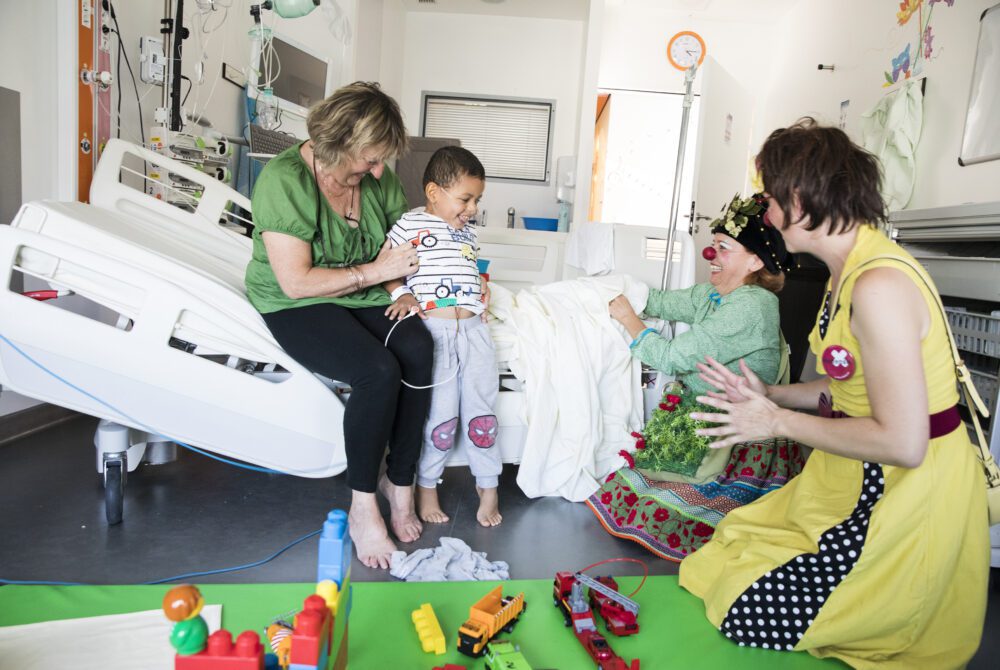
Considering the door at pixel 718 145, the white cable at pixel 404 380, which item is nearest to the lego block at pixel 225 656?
the white cable at pixel 404 380

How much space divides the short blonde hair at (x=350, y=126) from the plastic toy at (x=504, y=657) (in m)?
1.15

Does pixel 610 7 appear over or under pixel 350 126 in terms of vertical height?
over

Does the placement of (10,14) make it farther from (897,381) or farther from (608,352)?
(897,381)

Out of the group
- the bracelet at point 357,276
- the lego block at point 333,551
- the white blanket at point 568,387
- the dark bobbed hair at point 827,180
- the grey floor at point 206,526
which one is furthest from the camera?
the white blanket at point 568,387

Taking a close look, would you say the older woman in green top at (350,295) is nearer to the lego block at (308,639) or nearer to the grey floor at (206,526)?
the grey floor at (206,526)

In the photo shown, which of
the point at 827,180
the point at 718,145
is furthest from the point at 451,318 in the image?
the point at 718,145

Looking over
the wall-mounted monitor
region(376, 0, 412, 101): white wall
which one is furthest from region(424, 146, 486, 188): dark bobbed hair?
region(376, 0, 412, 101): white wall

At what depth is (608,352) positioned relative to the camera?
225 cm

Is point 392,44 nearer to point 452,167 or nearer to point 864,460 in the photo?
point 452,167

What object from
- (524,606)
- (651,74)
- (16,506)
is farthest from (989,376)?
(651,74)

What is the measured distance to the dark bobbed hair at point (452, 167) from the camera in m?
1.89

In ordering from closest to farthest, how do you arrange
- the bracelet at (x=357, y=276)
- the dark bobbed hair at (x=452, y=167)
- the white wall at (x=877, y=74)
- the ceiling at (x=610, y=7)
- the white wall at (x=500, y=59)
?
the bracelet at (x=357, y=276) → the dark bobbed hair at (x=452, y=167) → the white wall at (x=877, y=74) → the ceiling at (x=610, y=7) → the white wall at (x=500, y=59)

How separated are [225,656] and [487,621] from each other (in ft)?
2.07

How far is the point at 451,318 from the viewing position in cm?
194
